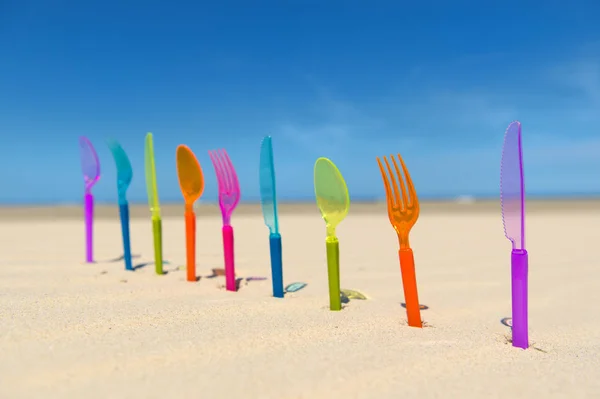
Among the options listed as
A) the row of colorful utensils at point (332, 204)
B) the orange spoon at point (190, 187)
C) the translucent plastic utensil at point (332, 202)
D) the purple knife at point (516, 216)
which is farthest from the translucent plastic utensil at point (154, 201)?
the purple knife at point (516, 216)

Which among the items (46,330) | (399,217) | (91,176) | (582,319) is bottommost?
(582,319)

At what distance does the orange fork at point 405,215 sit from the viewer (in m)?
2.53

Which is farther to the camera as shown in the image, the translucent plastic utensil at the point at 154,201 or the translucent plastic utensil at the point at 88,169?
the translucent plastic utensil at the point at 88,169

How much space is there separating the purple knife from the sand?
14 centimetres

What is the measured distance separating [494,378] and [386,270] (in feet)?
10.1

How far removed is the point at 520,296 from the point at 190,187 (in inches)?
107

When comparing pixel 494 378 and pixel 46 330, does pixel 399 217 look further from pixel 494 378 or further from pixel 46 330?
pixel 46 330

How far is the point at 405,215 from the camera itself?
2.54 metres

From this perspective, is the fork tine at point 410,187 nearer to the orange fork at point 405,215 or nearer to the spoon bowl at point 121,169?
the orange fork at point 405,215

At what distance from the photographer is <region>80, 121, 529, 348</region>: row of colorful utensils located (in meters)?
2.28

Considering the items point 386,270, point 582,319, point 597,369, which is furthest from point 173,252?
point 597,369

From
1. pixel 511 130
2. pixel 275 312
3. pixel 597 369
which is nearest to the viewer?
pixel 597 369

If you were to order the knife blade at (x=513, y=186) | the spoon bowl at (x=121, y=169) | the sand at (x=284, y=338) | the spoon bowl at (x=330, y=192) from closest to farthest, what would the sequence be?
1. the sand at (x=284, y=338)
2. the knife blade at (x=513, y=186)
3. the spoon bowl at (x=330, y=192)
4. the spoon bowl at (x=121, y=169)

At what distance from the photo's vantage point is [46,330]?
2283 millimetres
